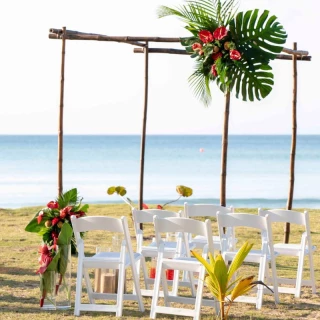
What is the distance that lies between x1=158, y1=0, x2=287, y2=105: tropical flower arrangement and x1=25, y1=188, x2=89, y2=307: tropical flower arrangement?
2.19 m

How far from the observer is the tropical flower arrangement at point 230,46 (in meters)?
7.85

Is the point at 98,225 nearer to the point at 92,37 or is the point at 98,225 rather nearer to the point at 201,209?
the point at 201,209

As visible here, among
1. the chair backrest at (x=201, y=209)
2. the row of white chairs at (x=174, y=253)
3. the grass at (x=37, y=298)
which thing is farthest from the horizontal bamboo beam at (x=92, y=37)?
the row of white chairs at (x=174, y=253)

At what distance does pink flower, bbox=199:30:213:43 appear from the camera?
7.84 meters

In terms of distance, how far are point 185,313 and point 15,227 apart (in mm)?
6784

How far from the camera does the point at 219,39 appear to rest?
308 inches

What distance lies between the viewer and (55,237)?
21.1ft

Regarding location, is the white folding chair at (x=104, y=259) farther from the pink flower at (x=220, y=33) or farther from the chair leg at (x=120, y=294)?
the pink flower at (x=220, y=33)

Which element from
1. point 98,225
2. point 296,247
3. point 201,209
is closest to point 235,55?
point 201,209

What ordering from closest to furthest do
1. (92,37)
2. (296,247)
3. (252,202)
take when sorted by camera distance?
(296,247), (92,37), (252,202)

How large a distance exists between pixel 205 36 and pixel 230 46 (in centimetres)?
26

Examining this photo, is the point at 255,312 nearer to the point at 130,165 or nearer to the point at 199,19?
the point at 199,19

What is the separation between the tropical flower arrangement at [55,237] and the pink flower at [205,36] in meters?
2.22

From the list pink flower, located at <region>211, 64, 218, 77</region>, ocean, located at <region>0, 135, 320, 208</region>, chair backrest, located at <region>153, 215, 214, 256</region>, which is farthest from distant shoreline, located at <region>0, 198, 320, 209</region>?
chair backrest, located at <region>153, 215, 214, 256</region>
